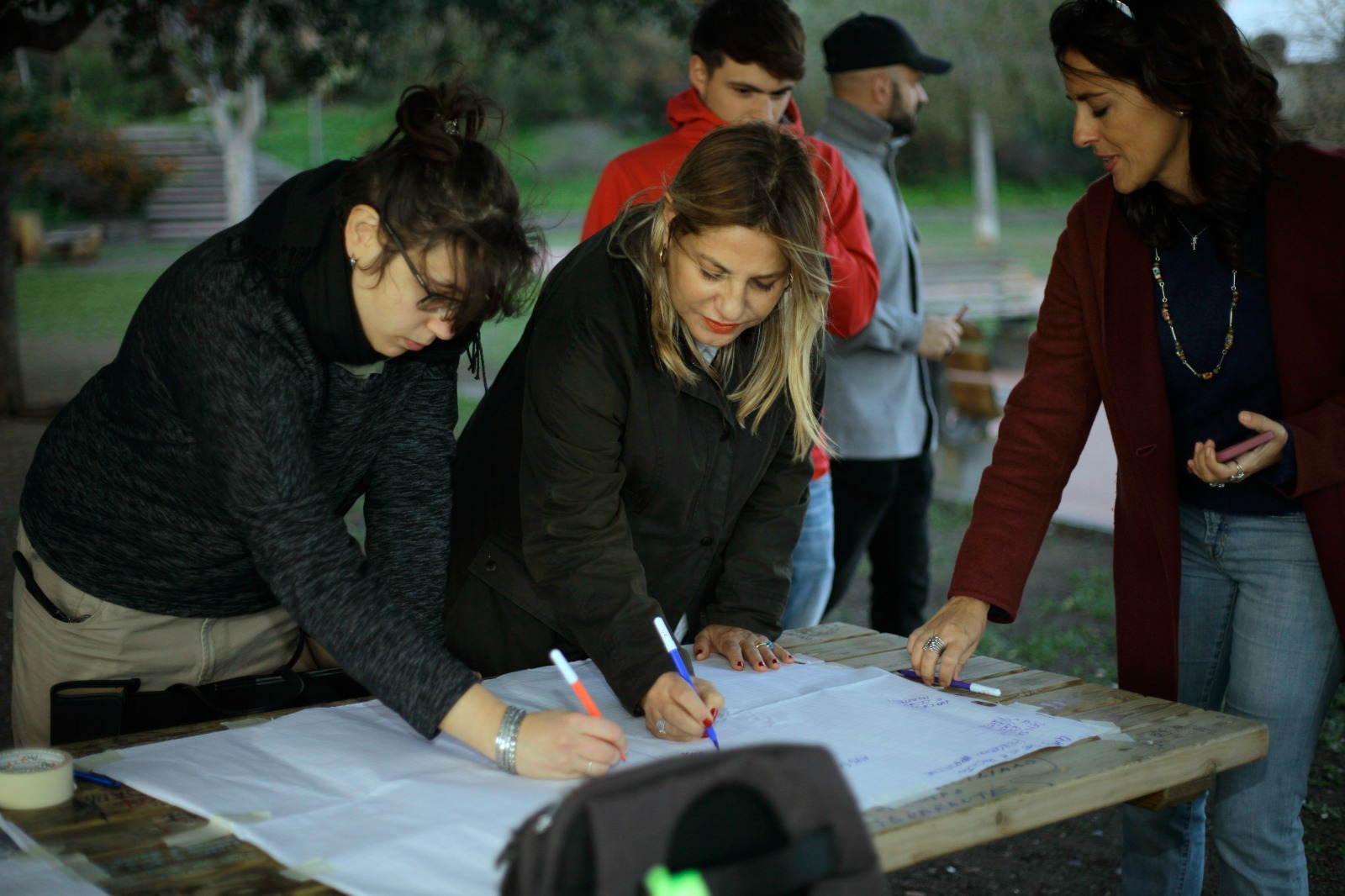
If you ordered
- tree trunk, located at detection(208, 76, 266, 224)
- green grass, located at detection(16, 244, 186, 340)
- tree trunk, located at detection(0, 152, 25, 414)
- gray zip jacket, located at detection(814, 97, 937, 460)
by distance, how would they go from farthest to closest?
tree trunk, located at detection(208, 76, 266, 224) < green grass, located at detection(16, 244, 186, 340) < tree trunk, located at detection(0, 152, 25, 414) < gray zip jacket, located at detection(814, 97, 937, 460)

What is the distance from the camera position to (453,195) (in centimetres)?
142

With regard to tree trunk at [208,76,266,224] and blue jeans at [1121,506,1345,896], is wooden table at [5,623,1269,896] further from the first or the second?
tree trunk at [208,76,266,224]

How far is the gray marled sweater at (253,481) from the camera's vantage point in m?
1.43

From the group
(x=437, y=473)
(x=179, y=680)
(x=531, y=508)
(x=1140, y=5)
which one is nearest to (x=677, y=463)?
(x=531, y=508)

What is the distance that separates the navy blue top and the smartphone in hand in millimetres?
81

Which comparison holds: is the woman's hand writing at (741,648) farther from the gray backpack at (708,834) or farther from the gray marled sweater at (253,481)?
the gray backpack at (708,834)

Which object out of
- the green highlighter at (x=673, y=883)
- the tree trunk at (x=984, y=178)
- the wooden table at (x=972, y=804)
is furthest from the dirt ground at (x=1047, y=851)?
the tree trunk at (x=984, y=178)

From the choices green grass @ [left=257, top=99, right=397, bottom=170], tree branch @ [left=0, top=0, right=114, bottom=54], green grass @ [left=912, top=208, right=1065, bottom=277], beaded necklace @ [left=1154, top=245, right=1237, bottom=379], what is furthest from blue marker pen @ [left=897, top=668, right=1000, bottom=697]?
green grass @ [left=912, top=208, right=1065, bottom=277]

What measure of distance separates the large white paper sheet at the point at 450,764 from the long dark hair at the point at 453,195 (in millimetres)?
535

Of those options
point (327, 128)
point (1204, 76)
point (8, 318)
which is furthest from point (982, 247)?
point (1204, 76)

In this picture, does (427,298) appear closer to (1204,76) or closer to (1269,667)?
(1204,76)

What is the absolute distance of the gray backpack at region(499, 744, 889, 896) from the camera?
814 mm

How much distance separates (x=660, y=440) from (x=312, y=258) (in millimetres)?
558

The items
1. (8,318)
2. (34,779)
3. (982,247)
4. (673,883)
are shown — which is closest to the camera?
(673,883)
